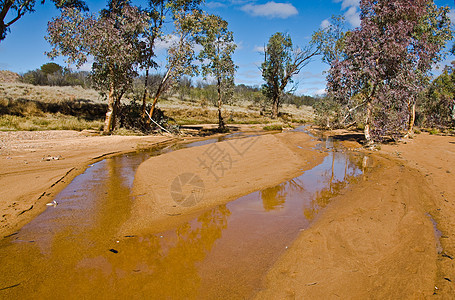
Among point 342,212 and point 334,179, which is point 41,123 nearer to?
point 334,179

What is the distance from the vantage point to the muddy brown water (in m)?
2.84

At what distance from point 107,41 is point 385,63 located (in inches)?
578

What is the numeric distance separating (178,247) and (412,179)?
6.71 metres

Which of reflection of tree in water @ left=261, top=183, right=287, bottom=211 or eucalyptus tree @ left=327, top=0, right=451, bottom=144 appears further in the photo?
eucalyptus tree @ left=327, top=0, right=451, bottom=144

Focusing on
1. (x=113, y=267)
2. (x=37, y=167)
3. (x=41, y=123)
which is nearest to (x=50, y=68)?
(x=41, y=123)

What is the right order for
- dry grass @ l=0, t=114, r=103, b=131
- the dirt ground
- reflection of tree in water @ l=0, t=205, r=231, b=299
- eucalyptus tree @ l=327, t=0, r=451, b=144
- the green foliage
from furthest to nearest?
the green foliage < dry grass @ l=0, t=114, r=103, b=131 < eucalyptus tree @ l=327, t=0, r=451, b=144 < the dirt ground < reflection of tree in water @ l=0, t=205, r=231, b=299

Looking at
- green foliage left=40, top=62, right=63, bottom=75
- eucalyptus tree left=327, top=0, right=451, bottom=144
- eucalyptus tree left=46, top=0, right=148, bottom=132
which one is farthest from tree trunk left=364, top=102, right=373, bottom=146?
green foliage left=40, top=62, right=63, bottom=75

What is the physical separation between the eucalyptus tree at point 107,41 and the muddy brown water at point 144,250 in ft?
36.9

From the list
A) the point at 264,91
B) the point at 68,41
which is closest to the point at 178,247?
the point at 68,41

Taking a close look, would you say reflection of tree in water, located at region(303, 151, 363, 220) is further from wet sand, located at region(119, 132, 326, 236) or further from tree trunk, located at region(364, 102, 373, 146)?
tree trunk, located at region(364, 102, 373, 146)

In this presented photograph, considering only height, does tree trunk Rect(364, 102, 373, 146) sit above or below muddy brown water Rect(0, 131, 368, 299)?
above

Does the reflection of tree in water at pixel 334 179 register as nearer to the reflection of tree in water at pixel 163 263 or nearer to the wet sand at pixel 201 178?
the wet sand at pixel 201 178

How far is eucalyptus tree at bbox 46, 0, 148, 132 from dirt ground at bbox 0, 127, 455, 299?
650 cm

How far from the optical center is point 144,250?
360cm
